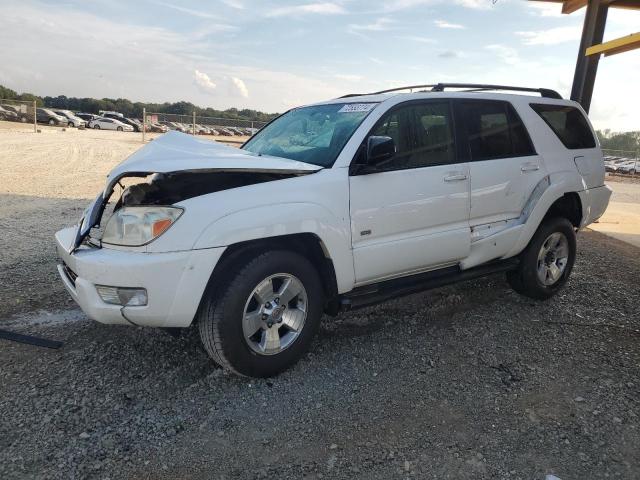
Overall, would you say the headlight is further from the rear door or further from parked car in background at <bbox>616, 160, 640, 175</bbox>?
parked car in background at <bbox>616, 160, 640, 175</bbox>

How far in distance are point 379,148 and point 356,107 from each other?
0.72 metres

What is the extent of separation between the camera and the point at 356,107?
400 centimetres

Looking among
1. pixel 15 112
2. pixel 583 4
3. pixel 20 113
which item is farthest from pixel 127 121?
pixel 583 4

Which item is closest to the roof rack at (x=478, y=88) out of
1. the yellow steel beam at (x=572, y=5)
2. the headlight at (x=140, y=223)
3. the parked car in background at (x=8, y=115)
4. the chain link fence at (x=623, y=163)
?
the headlight at (x=140, y=223)

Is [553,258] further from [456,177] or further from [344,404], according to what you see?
[344,404]

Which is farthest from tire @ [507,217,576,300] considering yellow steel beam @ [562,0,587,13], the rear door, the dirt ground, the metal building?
yellow steel beam @ [562,0,587,13]

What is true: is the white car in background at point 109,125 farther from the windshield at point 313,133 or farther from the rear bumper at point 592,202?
the rear bumper at point 592,202

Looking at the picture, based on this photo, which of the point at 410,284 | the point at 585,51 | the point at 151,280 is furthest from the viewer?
the point at 585,51

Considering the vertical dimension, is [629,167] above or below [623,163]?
below

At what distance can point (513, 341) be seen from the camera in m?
4.12

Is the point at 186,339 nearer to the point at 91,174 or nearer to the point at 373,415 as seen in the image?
the point at 373,415

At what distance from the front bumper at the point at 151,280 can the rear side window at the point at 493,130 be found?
8.09 ft

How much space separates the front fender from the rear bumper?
9.75 ft

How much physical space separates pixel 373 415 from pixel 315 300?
0.84m
